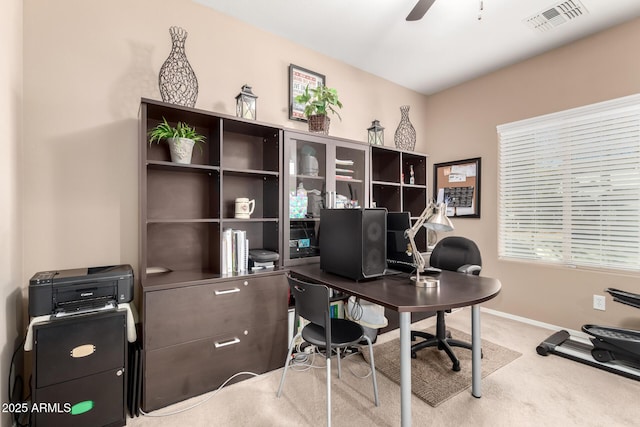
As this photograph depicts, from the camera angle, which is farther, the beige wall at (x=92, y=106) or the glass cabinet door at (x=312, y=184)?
the glass cabinet door at (x=312, y=184)

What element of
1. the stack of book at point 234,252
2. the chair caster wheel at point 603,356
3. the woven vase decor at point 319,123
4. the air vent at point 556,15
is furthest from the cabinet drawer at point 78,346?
the air vent at point 556,15

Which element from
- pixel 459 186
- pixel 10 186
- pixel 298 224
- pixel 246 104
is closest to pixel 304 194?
pixel 298 224

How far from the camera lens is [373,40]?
9.34 ft

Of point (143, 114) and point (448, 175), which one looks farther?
point (448, 175)

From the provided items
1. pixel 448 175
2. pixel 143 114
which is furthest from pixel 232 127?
pixel 448 175

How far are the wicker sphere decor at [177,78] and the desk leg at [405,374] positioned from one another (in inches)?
77.8

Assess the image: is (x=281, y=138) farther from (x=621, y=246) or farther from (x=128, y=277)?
(x=621, y=246)

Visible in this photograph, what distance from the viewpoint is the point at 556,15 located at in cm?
249

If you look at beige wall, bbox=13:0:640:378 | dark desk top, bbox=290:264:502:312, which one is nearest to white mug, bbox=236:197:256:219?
dark desk top, bbox=290:264:502:312

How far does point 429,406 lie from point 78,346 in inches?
79.2

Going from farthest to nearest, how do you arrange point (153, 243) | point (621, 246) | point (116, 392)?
point (621, 246), point (153, 243), point (116, 392)

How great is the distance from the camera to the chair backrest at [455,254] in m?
2.62

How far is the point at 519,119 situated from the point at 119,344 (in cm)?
415

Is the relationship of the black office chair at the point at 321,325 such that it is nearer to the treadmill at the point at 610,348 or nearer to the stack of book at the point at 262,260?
the stack of book at the point at 262,260
